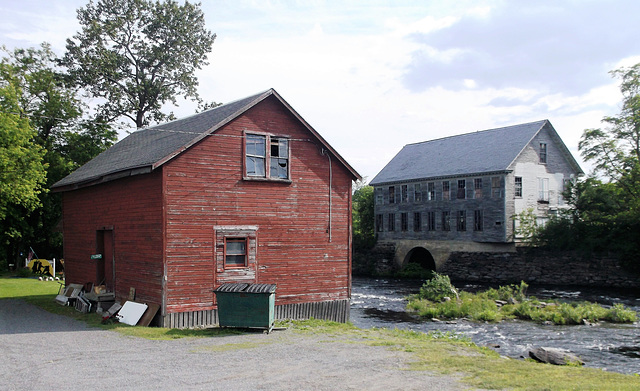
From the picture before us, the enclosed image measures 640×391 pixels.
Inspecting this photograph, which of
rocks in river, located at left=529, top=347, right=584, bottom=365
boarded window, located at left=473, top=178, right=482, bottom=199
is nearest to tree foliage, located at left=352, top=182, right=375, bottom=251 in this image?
boarded window, located at left=473, top=178, right=482, bottom=199

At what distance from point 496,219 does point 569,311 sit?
19.9 meters

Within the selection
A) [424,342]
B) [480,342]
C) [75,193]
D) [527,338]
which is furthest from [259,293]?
[75,193]

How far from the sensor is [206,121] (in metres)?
20.0

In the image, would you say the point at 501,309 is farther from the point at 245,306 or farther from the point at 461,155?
the point at 461,155

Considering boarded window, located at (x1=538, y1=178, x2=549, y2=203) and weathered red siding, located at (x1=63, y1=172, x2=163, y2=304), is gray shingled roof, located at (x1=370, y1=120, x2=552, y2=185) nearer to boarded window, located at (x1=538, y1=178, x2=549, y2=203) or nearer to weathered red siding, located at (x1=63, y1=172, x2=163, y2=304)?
boarded window, located at (x1=538, y1=178, x2=549, y2=203)

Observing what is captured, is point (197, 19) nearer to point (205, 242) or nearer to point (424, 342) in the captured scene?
point (205, 242)

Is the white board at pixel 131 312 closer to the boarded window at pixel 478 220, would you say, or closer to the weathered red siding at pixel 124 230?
the weathered red siding at pixel 124 230

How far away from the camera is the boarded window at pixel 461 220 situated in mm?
45719

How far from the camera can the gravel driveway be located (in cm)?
988

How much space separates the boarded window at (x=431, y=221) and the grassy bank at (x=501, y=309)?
59.3 ft

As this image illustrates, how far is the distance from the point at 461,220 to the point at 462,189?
262 cm

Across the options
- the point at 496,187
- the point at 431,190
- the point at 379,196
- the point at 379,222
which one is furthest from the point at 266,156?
the point at 379,222

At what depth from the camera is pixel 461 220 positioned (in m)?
46.1

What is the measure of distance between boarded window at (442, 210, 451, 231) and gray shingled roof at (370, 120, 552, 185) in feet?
10.8
